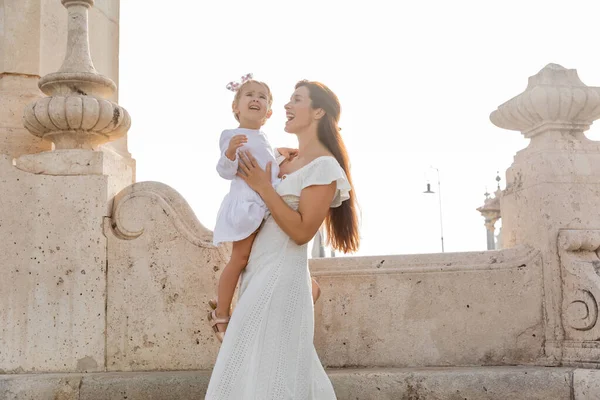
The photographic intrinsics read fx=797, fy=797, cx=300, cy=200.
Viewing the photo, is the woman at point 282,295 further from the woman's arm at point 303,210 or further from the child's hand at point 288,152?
the child's hand at point 288,152

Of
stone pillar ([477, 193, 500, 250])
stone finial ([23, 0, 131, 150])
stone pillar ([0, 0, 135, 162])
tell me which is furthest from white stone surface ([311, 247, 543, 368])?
stone pillar ([477, 193, 500, 250])

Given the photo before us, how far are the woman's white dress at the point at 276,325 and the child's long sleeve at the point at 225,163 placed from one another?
0.83 feet

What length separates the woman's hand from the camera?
3.54 metres

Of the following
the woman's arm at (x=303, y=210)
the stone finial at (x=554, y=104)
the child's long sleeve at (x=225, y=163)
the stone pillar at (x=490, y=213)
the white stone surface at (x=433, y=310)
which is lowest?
the white stone surface at (x=433, y=310)

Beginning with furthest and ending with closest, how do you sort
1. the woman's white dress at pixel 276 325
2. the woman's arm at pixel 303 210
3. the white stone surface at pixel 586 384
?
the white stone surface at pixel 586 384
the woman's arm at pixel 303 210
the woman's white dress at pixel 276 325

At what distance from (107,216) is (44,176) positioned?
490 millimetres

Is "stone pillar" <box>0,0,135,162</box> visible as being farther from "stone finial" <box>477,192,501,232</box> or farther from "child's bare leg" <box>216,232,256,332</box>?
"stone finial" <box>477,192,501,232</box>

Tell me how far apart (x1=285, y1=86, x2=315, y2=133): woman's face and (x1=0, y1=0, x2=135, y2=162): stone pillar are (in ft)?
9.32

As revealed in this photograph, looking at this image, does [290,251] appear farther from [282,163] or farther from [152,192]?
[152,192]

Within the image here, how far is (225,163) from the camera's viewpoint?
365 cm

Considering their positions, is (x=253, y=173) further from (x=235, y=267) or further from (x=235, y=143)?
(x=235, y=267)

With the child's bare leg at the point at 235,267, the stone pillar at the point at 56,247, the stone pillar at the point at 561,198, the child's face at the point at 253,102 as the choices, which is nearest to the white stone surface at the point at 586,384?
the stone pillar at the point at 561,198

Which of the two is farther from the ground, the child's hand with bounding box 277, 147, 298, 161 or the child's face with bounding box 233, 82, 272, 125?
the child's face with bounding box 233, 82, 272, 125

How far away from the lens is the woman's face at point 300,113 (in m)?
3.73
